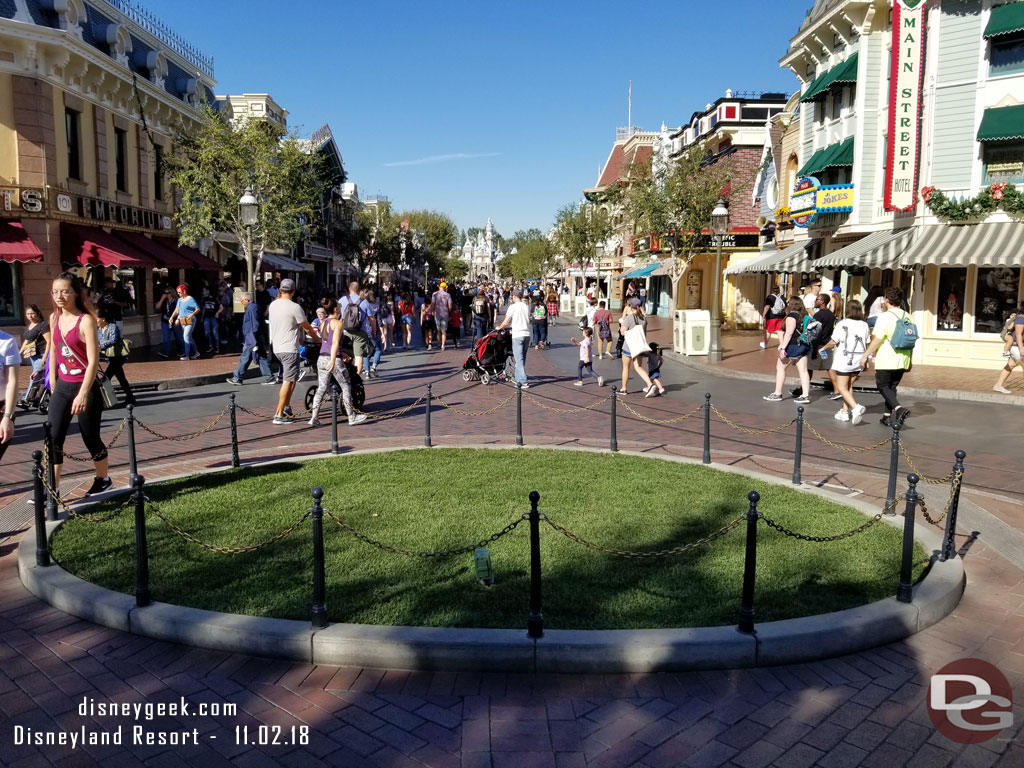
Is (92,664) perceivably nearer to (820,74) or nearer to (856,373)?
(856,373)

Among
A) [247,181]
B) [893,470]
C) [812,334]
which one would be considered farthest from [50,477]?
[247,181]

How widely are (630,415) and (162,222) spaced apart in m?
19.8

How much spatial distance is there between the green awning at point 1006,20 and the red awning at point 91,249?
68.6 feet

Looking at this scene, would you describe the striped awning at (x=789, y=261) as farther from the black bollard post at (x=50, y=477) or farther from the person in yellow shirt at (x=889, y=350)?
the black bollard post at (x=50, y=477)

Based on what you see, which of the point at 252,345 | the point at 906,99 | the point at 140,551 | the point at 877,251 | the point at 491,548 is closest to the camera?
the point at 140,551

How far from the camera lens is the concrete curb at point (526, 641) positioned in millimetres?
4312

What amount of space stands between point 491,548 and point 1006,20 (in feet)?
61.5

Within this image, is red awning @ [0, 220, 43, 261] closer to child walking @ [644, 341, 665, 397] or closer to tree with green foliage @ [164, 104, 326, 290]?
tree with green foliage @ [164, 104, 326, 290]

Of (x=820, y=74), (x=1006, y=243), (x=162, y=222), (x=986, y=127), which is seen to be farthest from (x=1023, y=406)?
(x=162, y=222)

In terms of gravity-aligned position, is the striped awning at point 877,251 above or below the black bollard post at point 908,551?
above

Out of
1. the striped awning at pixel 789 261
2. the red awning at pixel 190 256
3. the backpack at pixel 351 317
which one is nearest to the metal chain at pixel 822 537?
the backpack at pixel 351 317

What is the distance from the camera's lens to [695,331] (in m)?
21.2

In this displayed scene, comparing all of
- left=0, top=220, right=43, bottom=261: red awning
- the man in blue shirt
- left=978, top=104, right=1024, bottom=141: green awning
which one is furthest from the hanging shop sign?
left=0, top=220, right=43, bottom=261: red awning

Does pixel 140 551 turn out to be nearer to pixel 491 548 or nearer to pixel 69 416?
pixel 491 548
